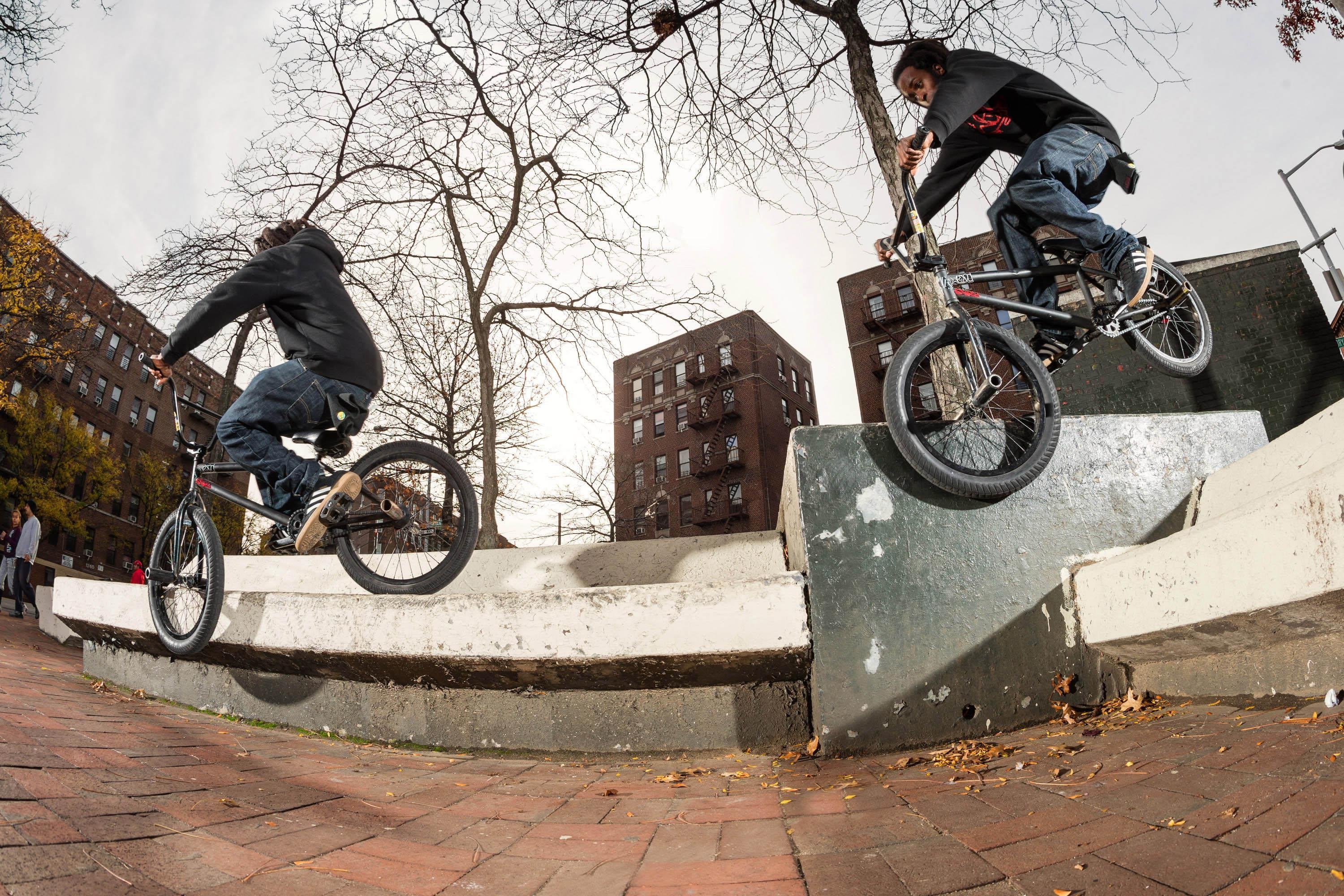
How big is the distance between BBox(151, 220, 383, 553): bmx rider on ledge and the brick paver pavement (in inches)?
51.6

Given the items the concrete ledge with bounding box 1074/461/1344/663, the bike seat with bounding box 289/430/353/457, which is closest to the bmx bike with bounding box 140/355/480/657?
the bike seat with bounding box 289/430/353/457

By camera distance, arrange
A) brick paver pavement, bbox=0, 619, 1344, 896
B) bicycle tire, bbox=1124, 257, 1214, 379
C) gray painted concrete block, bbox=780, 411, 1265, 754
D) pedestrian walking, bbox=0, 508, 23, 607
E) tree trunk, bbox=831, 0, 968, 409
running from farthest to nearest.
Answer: pedestrian walking, bbox=0, 508, 23, 607 < tree trunk, bbox=831, 0, 968, 409 < bicycle tire, bbox=1124, 257, 1214, 379 < gray painted concrete block, bbox=780, 411, 1265, 754 < brick paver pavement, bbox=0, 619, 1344, 896

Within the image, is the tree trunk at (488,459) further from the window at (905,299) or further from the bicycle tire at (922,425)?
the window at (905,299)

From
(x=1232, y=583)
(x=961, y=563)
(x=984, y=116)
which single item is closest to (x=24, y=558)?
(x=961, y=563)

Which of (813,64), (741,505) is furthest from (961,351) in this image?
(741,505)

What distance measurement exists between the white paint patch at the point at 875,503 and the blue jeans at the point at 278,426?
2.92 meters

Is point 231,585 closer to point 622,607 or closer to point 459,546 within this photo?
point 459,546

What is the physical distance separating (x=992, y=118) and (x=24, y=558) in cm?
1545

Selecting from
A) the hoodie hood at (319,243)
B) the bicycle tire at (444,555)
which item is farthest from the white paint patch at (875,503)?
the hoodie hood at (319,243)

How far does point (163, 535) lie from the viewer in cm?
439

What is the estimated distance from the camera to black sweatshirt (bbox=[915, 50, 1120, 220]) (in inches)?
135

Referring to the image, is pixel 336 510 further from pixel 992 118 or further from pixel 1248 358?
pixel 1248 358

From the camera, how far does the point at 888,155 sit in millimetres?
5539

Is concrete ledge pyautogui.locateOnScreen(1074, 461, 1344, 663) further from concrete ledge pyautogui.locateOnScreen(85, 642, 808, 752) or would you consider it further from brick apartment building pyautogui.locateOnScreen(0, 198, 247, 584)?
brick apartment building pyautogui.locateOnScreen(0, 198, 247, 584)
